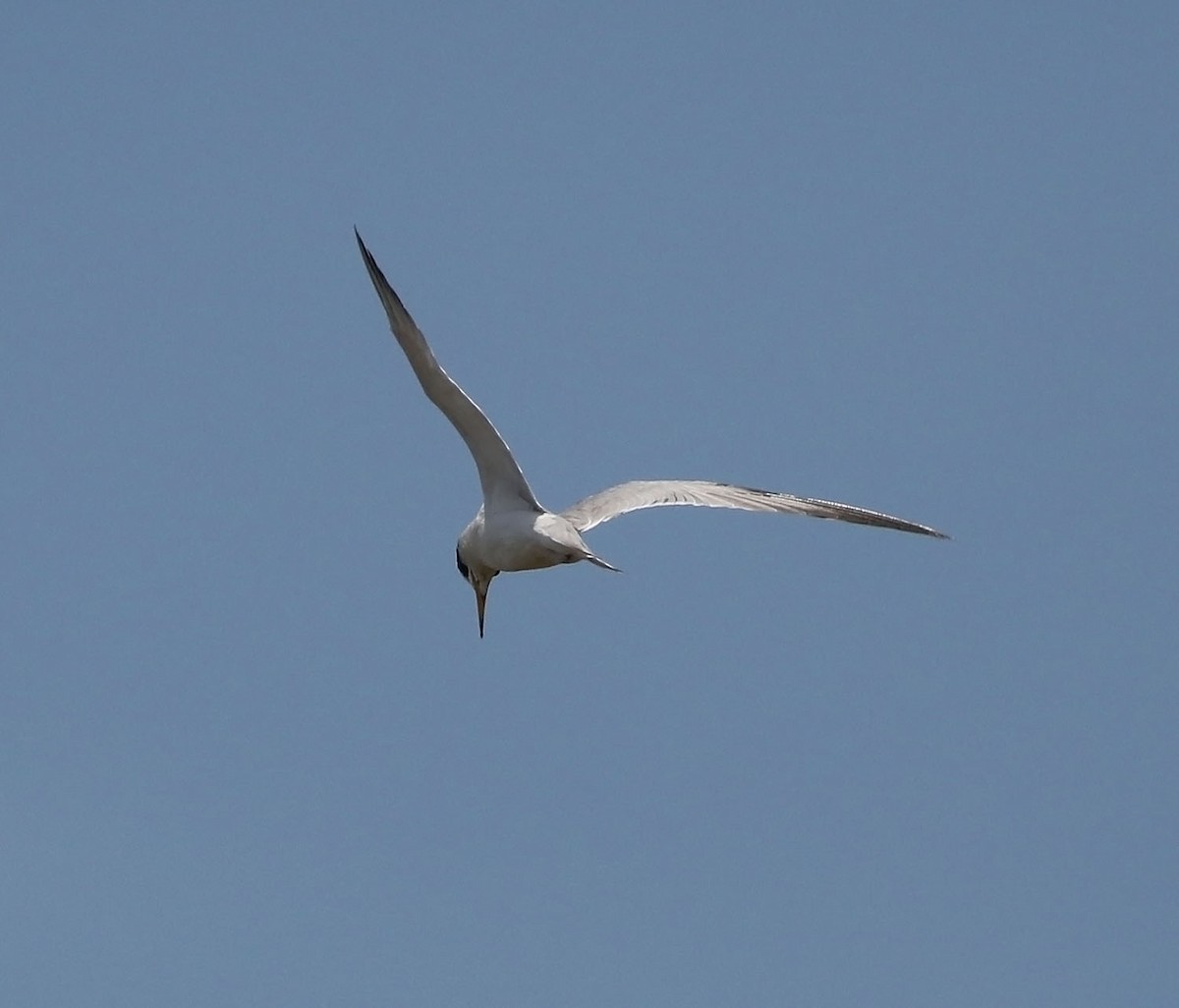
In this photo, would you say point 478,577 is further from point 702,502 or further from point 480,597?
point 702,502

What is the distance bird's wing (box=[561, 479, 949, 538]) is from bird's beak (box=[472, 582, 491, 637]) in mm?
1391

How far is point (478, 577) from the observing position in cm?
1845

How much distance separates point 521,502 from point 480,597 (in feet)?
6.98

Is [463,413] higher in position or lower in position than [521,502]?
higher

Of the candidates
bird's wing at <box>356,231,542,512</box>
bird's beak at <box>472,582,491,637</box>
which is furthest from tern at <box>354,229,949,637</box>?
bird's beak at <box>472,582,491,637</box>

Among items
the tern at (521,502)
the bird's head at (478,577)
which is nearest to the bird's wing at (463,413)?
the tern at (521,502)

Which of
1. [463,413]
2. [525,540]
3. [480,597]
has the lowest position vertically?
[480,597]

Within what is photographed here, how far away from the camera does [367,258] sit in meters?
15.9

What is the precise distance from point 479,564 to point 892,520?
3.57 meters

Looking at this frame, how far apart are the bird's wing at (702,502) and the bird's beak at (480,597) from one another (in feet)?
4.56

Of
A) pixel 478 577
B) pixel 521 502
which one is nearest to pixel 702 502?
pixel 521 502

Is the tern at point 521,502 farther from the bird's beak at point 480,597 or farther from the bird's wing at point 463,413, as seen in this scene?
the bird's beak at point 480,597

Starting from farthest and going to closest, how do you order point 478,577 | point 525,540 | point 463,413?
1. point 478,577
2. point 525,540
3. point 463,413

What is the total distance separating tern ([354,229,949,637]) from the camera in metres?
15.9
